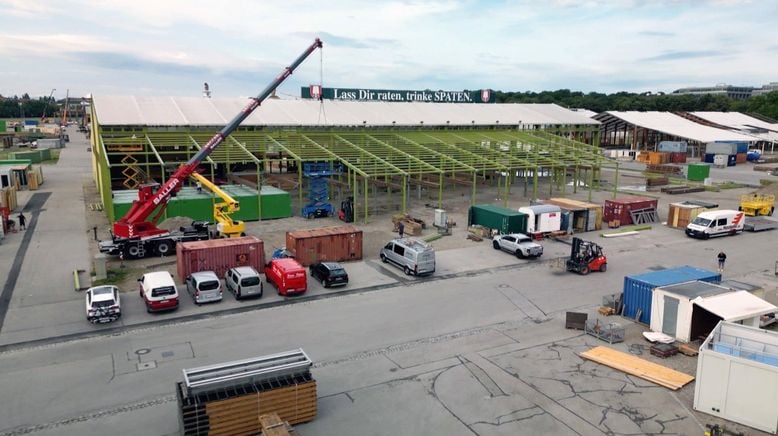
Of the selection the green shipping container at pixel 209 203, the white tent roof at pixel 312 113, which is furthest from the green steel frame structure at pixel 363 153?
the green shipping container at pixel 209 203

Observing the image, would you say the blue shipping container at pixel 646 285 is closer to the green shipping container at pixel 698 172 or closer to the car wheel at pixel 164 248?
the car wheel at pixel 164 248

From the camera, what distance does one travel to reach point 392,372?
17.0m

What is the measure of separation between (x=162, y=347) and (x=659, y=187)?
55.9 meters

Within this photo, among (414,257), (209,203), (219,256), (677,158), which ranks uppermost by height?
(677,158)

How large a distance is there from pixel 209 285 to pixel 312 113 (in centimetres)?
3321

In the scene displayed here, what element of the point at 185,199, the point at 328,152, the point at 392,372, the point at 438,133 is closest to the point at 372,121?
the point at 438,133

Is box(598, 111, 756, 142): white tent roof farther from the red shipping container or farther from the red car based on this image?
the red car

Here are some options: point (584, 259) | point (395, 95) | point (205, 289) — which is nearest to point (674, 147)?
point (395, 95)

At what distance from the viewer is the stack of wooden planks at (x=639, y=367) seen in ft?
53.7

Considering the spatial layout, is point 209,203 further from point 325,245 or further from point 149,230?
point 325,245

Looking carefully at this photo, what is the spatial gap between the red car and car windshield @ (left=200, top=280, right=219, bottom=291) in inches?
105

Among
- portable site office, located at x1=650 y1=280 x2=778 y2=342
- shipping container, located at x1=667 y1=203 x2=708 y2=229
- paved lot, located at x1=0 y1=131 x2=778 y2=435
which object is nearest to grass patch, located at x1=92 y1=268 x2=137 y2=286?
paved lot, located at x1=0 y1=131 x2=778 y2=435

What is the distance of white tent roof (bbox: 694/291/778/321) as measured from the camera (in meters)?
18.0

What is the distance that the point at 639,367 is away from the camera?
17.3 meters
